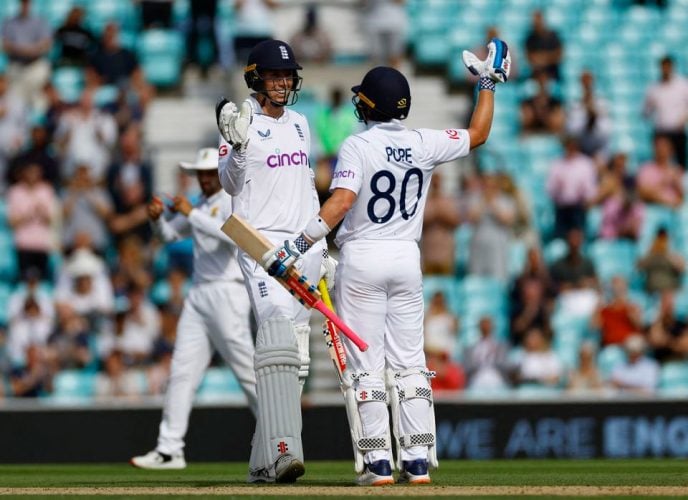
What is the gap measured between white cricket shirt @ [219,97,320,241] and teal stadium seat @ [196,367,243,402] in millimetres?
6018

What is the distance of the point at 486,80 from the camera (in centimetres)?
866

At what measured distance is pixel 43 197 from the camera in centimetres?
1575

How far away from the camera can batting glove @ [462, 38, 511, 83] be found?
8.63 m

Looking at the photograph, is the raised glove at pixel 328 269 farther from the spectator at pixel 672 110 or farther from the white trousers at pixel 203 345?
the spectator at pixel 672 110

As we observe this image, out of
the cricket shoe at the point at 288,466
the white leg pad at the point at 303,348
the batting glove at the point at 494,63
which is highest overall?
the batting glove at the point at 494,63

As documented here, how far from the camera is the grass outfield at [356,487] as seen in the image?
7.50 m

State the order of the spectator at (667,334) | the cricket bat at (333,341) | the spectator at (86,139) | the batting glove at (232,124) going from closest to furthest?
the batting glove at (232,124) < the cricket bat at (333,341) < the spectator at (667,334) < the spectator at (86,139)

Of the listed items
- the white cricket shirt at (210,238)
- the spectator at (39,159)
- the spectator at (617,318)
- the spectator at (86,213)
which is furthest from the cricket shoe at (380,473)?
the spectator at (39,159)

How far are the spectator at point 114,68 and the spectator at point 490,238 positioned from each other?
3911mm

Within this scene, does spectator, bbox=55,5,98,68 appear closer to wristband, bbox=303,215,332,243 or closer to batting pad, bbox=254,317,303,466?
wristband, bbox=303,215,332,243

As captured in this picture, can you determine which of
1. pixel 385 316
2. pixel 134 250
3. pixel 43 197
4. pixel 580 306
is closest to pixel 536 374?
pixel 580 306

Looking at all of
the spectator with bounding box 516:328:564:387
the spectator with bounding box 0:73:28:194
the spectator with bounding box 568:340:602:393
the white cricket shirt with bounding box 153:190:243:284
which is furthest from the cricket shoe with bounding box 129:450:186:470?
the spectator with bounding box 0:73:28:194

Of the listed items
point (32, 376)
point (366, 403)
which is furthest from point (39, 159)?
point (366, 403)

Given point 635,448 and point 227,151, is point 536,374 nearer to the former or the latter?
point 635,448
